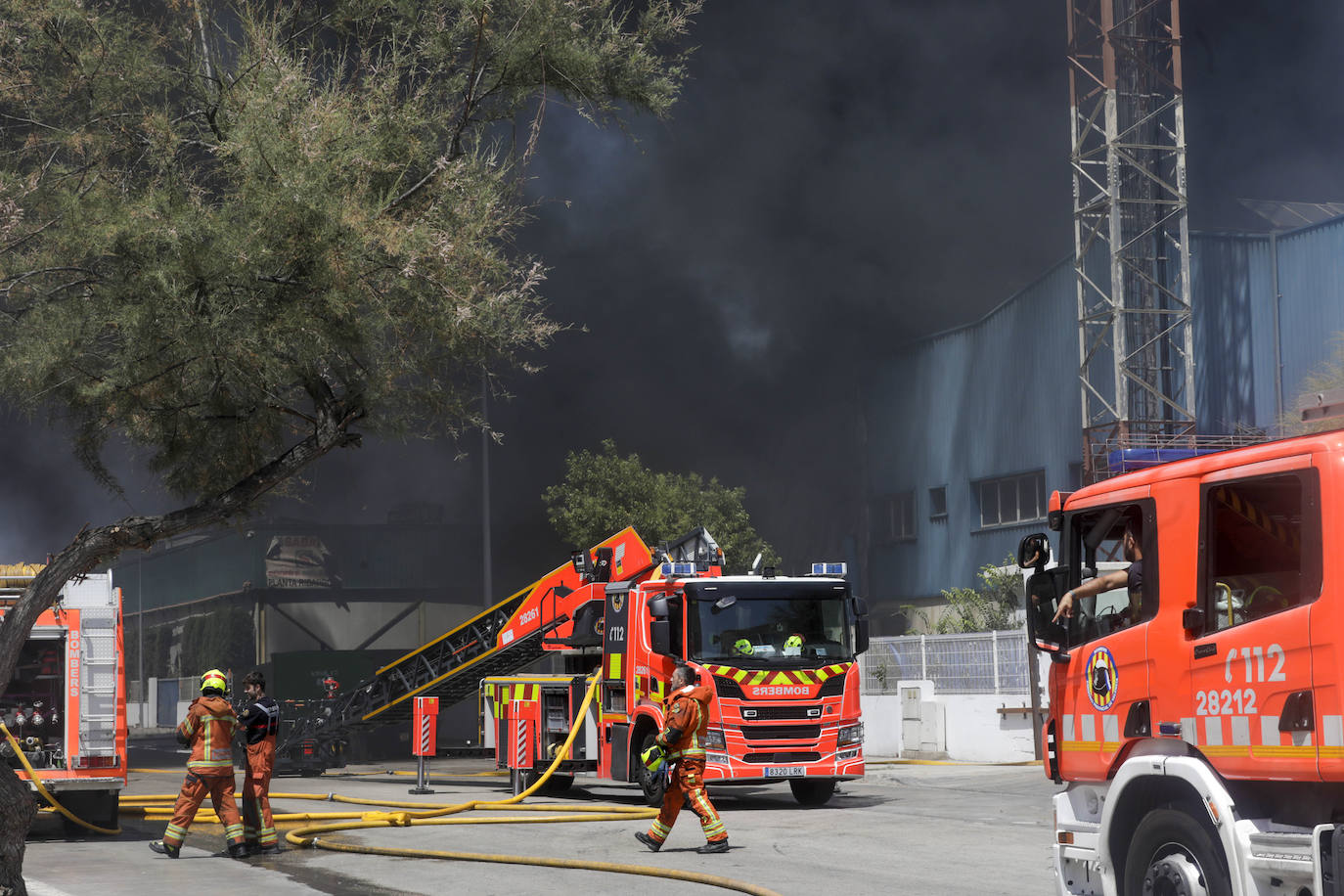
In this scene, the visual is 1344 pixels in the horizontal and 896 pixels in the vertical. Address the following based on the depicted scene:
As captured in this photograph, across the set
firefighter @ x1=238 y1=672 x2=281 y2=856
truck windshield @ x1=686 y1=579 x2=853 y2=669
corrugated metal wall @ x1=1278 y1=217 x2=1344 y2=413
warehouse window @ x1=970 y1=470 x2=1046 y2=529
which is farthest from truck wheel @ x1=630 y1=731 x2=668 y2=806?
warehouse window @ x1=970 y1=470 x2=1046 y2=529

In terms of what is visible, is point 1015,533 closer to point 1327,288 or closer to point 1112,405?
point 1112,405

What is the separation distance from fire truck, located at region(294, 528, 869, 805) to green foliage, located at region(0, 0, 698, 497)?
17.8ft

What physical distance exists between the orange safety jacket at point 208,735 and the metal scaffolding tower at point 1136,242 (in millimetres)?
26890

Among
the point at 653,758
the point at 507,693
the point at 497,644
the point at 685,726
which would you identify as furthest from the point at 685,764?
the point at 497,644

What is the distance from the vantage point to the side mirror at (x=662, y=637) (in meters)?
15.4

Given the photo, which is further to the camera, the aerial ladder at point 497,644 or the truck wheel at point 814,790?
the aerial ladder at point 497,644

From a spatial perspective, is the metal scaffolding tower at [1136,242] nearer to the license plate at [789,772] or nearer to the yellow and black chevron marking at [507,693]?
the yellow and black chevron marking at [507,693]

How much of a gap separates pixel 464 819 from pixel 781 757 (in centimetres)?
347

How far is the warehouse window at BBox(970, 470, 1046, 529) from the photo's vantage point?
4038cm

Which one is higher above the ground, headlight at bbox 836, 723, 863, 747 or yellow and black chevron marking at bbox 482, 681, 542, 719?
yellow and black chevron marking at bbox 482, 681, 542, 719

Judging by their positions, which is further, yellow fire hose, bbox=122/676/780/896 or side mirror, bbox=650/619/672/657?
side mirror, bbox=650/619/672/657

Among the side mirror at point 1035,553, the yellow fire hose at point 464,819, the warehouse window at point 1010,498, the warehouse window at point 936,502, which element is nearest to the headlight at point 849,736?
the yellow fire hose at point 464,819

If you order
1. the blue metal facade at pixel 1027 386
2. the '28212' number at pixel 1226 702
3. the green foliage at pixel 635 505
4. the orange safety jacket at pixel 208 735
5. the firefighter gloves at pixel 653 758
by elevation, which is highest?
the blue metal facade at pixel 1027 386

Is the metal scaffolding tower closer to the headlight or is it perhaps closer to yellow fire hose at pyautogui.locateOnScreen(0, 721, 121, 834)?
the headlight
